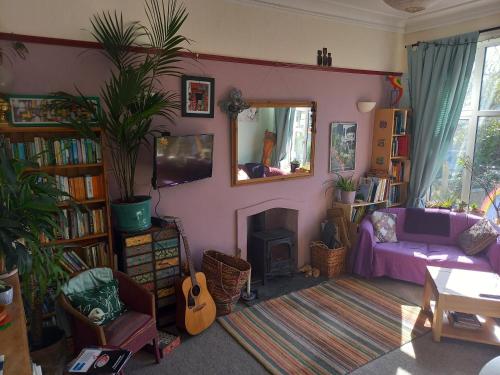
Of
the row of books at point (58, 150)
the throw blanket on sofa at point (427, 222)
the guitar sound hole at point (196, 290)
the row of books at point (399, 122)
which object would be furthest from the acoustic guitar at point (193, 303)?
the row of books at point (399, 122)

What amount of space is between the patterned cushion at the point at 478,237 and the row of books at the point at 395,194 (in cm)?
99

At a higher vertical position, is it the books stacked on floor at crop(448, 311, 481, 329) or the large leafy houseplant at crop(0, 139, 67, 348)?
the large leafy houseplant at crop(0, 139, 67, 348)

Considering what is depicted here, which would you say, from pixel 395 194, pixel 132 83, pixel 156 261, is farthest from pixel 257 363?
pixel 395 194

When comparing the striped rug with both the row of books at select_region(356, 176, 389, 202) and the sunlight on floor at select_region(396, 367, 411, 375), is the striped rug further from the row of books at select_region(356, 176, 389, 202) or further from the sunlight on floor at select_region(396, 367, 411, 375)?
the row of books at select_region(356, 176, 389, 202)

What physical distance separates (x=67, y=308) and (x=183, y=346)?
97cm

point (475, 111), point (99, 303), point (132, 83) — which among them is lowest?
point (99, 303)

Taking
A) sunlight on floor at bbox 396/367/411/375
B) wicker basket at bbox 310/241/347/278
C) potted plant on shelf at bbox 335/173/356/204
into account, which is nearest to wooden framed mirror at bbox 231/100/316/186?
potted plant on shelf at bbox 335/173/356/204

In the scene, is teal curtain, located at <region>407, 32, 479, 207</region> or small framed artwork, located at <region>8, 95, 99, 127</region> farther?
teal curtain, located at <region>407, 32, 479, 207</region>

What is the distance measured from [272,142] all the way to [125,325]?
2266 mm

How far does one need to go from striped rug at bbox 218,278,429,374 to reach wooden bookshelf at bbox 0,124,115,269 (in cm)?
125

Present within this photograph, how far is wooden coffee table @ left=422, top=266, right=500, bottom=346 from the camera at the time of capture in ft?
9.01

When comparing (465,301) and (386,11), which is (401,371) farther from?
(386,11)

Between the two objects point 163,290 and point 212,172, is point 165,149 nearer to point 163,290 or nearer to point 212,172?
point 212,172

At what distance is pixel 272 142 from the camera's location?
3852 millimetres
